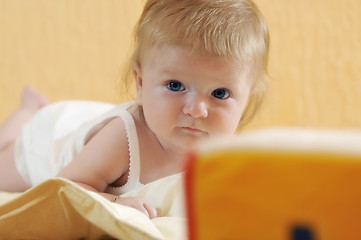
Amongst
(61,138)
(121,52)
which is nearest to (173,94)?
(61,138)

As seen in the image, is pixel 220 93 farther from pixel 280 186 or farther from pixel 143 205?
pixel 280 186

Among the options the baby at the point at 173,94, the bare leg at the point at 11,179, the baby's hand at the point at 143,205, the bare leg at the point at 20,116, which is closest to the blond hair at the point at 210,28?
the baby at the point at 173,94

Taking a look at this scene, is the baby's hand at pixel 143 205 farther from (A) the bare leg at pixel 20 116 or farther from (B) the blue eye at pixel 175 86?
(A) the bare leg at pixel 20 116

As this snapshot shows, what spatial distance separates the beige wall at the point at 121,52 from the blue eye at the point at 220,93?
2.87 feet

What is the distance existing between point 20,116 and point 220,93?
2.48ft

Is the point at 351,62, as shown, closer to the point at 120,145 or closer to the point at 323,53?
the point at 323,53

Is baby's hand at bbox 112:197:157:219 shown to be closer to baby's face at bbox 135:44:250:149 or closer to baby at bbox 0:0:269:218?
baby at bbox 0:0:269:218

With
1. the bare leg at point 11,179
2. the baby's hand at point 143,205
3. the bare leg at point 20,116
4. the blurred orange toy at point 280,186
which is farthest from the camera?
the bare leg at point 20,116

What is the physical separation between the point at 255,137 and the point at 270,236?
0.07 metres

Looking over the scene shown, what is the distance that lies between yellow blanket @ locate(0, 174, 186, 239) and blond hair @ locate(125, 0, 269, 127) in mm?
322

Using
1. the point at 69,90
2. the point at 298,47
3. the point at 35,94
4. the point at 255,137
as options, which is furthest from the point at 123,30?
the point at 255,137

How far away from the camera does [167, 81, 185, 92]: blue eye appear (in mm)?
926

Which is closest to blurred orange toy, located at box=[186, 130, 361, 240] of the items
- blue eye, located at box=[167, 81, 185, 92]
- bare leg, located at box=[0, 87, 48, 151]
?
blue eye, located at box=[167, 81, 185, 92]

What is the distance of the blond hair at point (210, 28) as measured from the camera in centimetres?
91
